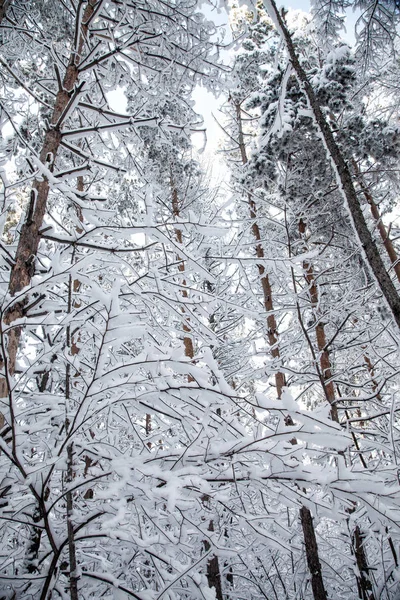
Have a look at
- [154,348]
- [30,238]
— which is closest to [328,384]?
[154,348]

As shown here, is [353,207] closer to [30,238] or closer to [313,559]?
[30,238]

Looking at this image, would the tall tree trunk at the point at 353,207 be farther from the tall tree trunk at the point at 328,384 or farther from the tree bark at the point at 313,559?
the tree bark at the point at 313,559

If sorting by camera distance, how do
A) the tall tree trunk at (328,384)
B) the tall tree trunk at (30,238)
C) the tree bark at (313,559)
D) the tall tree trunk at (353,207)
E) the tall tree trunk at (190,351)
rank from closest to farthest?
1. the tall tree trunk at (353,207)
2. the tall tree trunk at (30,238)
3. the tall tree trunk at (328,384)
4. the tree bark at (313,559)
5. the tall tree trunk at (190,351)

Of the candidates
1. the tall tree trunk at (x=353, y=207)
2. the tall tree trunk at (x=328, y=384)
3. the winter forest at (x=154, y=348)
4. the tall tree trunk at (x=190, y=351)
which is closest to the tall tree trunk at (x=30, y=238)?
the winter forest at (x=154, y=348)

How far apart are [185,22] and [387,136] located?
16.1 ft

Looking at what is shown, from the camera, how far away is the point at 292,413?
1349mm

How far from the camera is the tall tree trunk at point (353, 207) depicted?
2080mm

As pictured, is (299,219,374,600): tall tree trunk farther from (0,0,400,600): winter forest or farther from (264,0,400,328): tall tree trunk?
(264,0,400,328): tall tree trunk

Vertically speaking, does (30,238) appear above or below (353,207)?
above

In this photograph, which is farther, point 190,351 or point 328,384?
point 190,351

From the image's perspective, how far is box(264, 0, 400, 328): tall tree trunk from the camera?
2080 millimetres

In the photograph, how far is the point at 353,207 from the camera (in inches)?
90.7

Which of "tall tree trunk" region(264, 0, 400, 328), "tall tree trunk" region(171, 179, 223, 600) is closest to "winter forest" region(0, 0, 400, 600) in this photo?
"tall tree trunk" region(264, 0, 400, 328)

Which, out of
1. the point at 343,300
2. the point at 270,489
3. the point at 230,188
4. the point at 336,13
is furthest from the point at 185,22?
the point at 230,188
